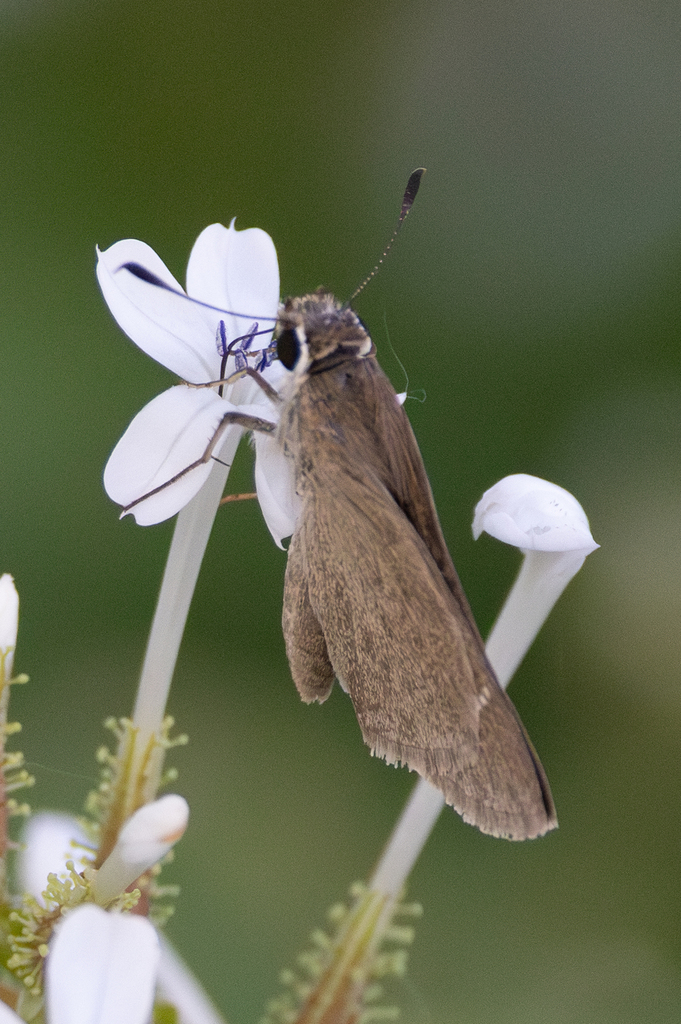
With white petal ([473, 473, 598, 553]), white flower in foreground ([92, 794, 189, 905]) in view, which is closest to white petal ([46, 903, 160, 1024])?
white flower in foreground ([92, 794, 189, 905])

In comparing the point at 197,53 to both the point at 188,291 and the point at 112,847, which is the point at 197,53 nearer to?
the point at 188,291

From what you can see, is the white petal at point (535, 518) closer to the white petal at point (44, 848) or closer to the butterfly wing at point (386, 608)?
the butterfly wing at point (386, 608)

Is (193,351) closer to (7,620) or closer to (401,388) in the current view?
(7,620)

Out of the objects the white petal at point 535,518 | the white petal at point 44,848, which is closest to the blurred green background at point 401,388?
the white petal at point 44,848

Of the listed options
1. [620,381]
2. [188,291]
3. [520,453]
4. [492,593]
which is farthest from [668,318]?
[188,291]

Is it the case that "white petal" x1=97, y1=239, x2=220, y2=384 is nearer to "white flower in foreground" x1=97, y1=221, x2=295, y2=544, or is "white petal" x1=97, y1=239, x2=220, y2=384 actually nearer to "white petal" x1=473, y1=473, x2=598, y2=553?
"white flower in foreground" x1=97, y1=221, x2=295, y2=544
